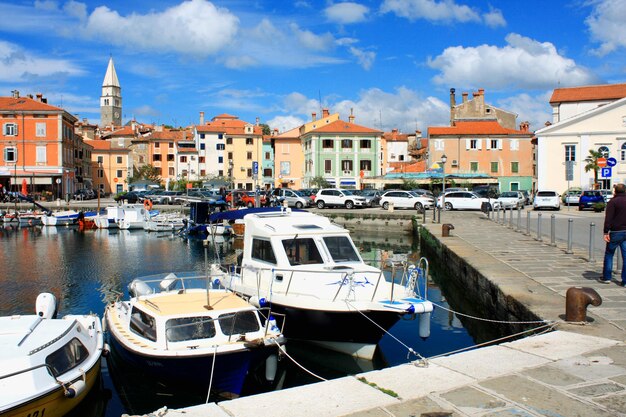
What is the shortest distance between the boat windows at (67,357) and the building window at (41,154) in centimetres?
6812

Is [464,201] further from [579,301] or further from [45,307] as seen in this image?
[45,307]

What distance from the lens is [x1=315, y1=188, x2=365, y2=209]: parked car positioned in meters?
48.5

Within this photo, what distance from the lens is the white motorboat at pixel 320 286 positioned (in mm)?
11445

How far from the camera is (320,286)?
40.6 feet

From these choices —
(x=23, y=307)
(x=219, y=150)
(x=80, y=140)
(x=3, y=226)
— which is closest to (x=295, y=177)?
(x=219, y=150)

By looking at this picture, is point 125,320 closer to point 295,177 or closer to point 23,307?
point 23,307

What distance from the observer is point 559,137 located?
56.6 meters

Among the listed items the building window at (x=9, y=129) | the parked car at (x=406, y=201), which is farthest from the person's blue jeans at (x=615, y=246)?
the building window at (x=9, y=129)

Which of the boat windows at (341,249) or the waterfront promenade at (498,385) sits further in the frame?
the boat windows at (341,249)

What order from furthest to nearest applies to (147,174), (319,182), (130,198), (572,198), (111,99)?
(111,99) < (147,174) < (319,182) < (130,198) < (572,198)

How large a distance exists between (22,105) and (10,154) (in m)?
6.11

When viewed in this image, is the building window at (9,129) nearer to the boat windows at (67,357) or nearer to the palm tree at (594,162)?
the palm tree at (594,162)

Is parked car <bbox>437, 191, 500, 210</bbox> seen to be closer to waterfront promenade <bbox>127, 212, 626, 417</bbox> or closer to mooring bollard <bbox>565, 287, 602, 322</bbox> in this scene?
waterfront promenade <bbox>127, 212, 626, 417</bbox>

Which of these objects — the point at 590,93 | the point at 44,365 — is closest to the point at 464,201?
the point at 590,93
